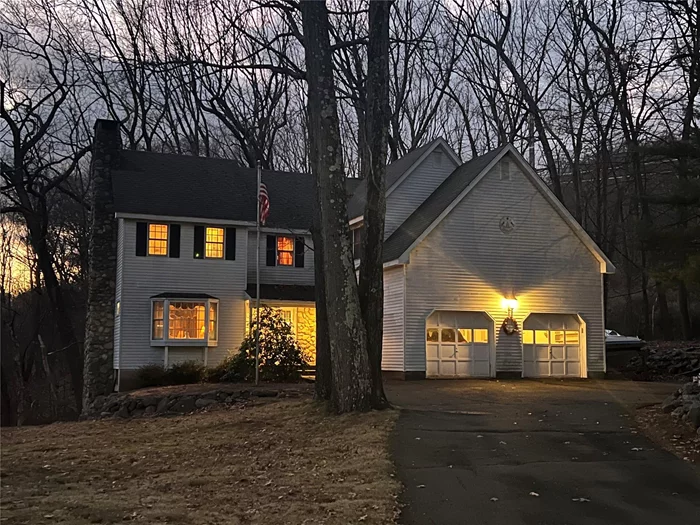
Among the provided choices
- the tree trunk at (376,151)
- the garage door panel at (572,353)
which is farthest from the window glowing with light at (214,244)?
the tree trunk at (376,151)

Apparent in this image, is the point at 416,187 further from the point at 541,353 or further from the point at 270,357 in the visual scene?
the point at 270,357

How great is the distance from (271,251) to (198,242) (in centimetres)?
274

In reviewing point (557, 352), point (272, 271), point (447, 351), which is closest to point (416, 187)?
point (447, 351)

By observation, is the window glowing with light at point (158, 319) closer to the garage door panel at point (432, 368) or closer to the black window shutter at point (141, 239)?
the black window shutter at point (141, 239)

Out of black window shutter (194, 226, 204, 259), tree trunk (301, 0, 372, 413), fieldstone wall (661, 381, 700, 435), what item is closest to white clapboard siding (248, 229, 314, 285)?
black window shutter (194, 226, 204, 259)

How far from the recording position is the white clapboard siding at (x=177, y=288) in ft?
79.4

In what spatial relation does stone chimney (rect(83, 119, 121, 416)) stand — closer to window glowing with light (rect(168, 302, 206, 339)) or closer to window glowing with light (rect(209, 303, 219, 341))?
window glowing with light (rect(168, 302, 206, 339))

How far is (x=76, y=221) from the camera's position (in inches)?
1473

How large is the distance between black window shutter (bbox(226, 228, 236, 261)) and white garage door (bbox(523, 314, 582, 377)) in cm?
970

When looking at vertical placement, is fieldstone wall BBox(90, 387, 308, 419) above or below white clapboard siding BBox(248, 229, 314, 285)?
below

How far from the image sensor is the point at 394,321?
2205 cm

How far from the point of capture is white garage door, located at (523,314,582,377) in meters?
23.2

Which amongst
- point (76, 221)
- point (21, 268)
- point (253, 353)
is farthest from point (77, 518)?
point (21, 268)

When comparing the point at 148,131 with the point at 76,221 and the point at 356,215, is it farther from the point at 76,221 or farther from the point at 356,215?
the point at 356,215
